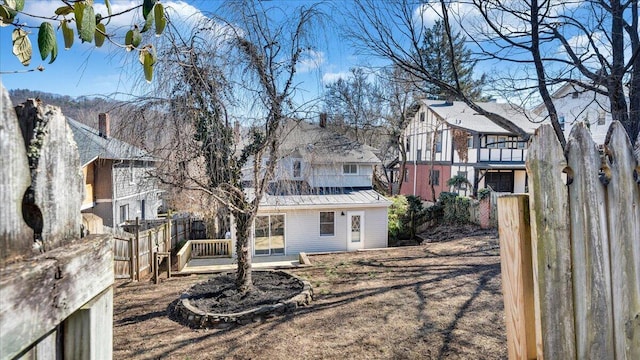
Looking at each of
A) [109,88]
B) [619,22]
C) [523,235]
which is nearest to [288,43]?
[109,88]

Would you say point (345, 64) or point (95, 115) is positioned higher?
point (345, 64)

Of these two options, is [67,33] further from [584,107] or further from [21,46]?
[584,107]

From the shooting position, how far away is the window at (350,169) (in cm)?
1614

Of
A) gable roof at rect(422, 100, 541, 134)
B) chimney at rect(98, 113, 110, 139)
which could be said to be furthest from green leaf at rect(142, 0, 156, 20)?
gable roof at rect(422, 100, 541, 134)

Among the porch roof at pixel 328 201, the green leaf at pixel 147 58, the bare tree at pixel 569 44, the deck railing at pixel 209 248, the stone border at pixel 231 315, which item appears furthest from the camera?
the deck railing at pixel 209 248

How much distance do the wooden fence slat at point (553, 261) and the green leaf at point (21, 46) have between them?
178 cm

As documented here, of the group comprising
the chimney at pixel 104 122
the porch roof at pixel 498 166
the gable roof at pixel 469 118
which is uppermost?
the gable roof at pixel 469 118

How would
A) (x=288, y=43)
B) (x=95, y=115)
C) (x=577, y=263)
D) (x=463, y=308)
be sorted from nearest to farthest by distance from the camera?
(x=577, y=263) < (x=95, y=115) < (x=463, y=308) < (x=288, y=43)

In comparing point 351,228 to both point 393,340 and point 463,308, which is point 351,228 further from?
point 393,340

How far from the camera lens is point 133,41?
127cm

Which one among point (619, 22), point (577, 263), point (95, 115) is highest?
point (619, 22)

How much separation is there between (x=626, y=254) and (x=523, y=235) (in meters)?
0.37

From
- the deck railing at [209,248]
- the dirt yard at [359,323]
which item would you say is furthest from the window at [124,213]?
the dirt yard at [359,323]

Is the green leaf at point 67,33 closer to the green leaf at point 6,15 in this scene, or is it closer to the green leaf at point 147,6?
the green leaf at point 6,15
